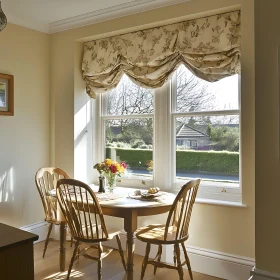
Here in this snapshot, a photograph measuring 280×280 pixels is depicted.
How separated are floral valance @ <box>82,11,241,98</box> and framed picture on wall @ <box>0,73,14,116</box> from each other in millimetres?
859

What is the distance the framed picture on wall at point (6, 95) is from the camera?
3.65 meters

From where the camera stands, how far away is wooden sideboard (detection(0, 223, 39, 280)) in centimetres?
127

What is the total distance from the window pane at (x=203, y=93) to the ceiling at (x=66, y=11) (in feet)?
2.51

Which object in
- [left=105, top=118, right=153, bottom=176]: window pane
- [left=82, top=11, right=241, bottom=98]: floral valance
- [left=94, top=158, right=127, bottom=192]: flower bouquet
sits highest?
[left=82, top=11, right=241, bottom=98]: floral valance

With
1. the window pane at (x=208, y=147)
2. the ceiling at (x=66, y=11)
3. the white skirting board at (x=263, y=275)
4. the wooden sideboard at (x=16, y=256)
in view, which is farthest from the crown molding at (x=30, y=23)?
A: the white skirting board at (x=263, y=275)

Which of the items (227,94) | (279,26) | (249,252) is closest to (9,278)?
(279,26)

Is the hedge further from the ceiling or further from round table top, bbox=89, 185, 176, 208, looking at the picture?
the ceiling

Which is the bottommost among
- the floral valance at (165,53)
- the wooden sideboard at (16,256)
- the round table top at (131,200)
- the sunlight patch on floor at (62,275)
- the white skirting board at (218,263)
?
the sunlight patch on floor at (62,275)

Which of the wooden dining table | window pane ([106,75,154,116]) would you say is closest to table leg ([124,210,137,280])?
the wooden dining table

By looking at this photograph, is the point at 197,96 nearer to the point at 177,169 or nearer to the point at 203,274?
the point at 177,169

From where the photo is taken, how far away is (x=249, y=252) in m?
2.90

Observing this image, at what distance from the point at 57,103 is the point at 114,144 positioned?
2.92 feet

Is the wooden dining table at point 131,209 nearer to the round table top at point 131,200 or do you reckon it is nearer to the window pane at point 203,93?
the round table top at point 131,200

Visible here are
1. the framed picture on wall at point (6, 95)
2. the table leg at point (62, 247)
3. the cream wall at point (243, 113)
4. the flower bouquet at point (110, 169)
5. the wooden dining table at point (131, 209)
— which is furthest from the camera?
the framed picture on wall at point (6, 95)
